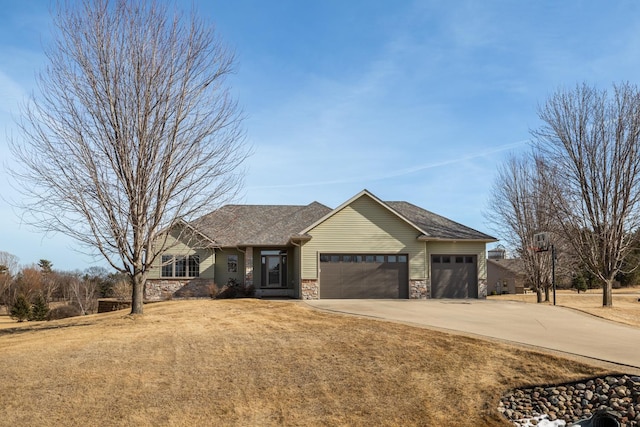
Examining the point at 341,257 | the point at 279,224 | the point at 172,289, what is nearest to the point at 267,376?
the point at 341,257

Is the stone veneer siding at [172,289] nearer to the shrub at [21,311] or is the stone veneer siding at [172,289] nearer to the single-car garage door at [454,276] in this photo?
the shrub at [21,311]

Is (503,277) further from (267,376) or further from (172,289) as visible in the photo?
(267,376)

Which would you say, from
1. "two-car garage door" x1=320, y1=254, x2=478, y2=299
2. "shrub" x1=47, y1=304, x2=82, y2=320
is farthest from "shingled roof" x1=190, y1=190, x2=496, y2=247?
"shrub" x1=47, y1=304, x2=82, y2=320

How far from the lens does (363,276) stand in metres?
25.6

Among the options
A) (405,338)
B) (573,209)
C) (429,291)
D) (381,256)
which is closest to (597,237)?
(573,209)

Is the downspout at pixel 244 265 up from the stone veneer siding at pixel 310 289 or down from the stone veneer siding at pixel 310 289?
up

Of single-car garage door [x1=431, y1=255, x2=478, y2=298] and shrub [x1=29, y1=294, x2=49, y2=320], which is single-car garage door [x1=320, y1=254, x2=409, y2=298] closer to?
single-car garage door [x1=431, y1=255, x2=478, y2=298]

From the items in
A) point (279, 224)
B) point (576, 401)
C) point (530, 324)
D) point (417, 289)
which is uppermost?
point (279, 224)

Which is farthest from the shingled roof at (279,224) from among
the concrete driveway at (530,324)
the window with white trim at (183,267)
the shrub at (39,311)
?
the shrub at (39,311)

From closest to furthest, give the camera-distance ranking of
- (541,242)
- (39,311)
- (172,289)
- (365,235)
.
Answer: (365,235), (541,242), (172,289), (39,311)

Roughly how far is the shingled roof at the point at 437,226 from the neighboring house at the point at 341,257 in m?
0.06

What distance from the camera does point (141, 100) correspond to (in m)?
16.6

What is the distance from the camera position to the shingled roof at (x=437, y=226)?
26.9 m

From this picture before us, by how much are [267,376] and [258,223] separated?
20.7 m
